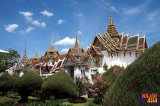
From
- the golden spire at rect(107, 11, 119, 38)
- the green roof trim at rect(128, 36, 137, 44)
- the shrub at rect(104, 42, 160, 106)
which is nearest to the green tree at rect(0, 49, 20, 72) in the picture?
the golden spire at rect(107, 11, 119, 38)

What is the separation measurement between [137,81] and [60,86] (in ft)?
76.4

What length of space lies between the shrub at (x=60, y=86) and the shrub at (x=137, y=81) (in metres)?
22.4

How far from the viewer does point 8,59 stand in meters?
61.9

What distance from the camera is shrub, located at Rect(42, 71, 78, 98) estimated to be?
2920cm

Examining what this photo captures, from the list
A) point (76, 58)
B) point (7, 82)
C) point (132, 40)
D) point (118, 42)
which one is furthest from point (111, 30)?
point (7, 82)

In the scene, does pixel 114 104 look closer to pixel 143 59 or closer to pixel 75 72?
pixel 143 59

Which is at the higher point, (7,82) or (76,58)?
(76,58)

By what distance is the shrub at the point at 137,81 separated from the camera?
6.25m

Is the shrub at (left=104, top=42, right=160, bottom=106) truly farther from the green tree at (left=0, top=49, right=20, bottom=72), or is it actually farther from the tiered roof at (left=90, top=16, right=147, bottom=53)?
the green tree at (left=0, top=49, right=20, bottom=72)

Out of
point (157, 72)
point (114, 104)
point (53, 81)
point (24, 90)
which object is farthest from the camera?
point (24, 90)

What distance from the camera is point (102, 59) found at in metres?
46.6

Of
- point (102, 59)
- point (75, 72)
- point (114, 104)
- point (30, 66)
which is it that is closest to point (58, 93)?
point (75, 72)

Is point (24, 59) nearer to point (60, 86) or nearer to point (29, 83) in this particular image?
point (29, 83)

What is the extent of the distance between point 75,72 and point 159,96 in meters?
35.3
